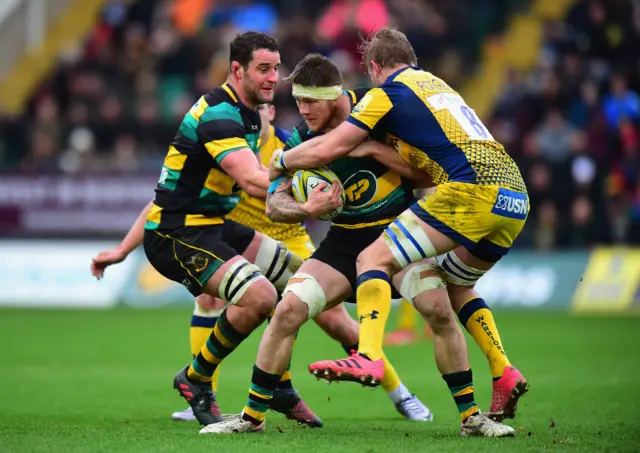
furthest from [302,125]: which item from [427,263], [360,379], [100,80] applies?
[100,80]

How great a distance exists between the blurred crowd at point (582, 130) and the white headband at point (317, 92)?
37.7 ft

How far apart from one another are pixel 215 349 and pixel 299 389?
9.12 feet

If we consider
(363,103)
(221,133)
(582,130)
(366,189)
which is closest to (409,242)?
(366,189)

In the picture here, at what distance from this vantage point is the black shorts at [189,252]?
746 centimetres

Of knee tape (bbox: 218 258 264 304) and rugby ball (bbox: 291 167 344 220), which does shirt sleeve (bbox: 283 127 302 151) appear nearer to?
rugby ball (bbox: 291 167 344 220)

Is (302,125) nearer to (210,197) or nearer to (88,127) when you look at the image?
(210,197)

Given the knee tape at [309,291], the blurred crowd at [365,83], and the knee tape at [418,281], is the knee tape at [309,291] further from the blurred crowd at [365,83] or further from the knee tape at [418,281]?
the blurred crowd at [365,83]

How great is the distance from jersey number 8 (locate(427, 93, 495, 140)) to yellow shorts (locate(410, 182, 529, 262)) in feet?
1.17

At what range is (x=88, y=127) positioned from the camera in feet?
65.8

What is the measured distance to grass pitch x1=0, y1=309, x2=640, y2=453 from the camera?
6645 mm

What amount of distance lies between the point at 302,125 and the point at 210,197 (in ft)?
2.81

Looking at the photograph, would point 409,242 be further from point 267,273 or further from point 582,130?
point 582,130

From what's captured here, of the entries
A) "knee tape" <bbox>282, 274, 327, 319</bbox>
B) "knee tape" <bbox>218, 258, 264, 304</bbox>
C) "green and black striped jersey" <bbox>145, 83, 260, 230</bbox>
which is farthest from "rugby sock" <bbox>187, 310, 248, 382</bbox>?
"green and black striped jersey" <bbox>145, 83, 260, 230</bbox>

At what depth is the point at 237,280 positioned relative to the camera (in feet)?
24.1
